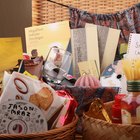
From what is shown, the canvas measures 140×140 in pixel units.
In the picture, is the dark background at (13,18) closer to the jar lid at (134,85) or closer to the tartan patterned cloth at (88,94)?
the tartan patterned cloth at (88,94)

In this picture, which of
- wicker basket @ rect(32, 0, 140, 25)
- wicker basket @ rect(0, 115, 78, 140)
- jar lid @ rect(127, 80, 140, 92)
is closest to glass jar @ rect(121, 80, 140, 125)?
jar lid @ rect(127, 80, 140, 92)

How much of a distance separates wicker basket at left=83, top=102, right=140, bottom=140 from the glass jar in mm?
35

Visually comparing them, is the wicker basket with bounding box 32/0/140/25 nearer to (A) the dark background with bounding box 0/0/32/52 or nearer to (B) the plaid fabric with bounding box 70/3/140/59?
(B) the plaid fabric with bounding box 70/3/140/59

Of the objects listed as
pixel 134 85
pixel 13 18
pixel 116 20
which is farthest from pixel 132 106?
pixel 13 18

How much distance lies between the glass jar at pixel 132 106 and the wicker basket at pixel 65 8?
2.54 ft

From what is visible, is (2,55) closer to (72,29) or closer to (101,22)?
(72,29)

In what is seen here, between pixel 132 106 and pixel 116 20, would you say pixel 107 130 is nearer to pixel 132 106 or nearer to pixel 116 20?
pixel 132 106

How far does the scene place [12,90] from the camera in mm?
735

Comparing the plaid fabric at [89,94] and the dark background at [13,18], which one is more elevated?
the dark background at [13,18]

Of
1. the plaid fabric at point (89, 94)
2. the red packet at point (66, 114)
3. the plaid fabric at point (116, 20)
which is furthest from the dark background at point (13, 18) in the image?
the red packet at point (66, 114)

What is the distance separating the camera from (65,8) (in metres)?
1.47

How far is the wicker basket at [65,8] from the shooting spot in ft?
4.66

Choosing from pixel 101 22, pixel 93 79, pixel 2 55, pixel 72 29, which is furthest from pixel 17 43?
pixel 101 22

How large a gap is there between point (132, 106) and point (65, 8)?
0.87 metres
